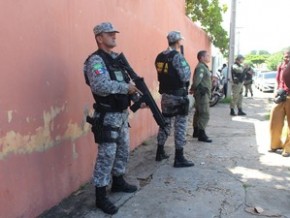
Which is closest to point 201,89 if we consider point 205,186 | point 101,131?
point 205,186

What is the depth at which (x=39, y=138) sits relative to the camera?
360cm

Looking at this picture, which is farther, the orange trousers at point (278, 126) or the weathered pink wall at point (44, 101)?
the orange trousers at point (278, 126)

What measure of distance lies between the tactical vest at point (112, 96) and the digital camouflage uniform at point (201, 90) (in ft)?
11.1

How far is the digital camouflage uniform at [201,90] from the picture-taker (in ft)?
23.2

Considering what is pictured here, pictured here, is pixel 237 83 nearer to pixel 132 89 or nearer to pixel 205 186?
pixel 205 186

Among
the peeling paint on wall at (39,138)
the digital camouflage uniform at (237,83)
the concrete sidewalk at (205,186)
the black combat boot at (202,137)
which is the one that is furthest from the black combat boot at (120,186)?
the digital camouflage uniform at (237,83)

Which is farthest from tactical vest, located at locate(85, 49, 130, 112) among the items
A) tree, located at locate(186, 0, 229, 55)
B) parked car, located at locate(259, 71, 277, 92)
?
parked car, located at locate(259, 71, 277, 92)

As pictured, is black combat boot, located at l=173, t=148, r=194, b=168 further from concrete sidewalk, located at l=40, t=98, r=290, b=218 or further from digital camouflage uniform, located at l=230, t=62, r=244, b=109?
digital camouflage uniform, located at l=230, t=62, r=244, b=109

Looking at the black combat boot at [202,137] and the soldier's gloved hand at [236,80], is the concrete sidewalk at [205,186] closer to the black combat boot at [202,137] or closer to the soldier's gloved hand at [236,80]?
the black combat boot at [202,137]

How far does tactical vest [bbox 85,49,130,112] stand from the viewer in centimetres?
375

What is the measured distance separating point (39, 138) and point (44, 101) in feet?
1.10

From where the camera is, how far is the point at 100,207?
3.89 metres

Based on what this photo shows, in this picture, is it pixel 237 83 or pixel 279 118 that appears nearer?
pixel 279 118

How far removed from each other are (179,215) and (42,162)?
1363 millimetres
